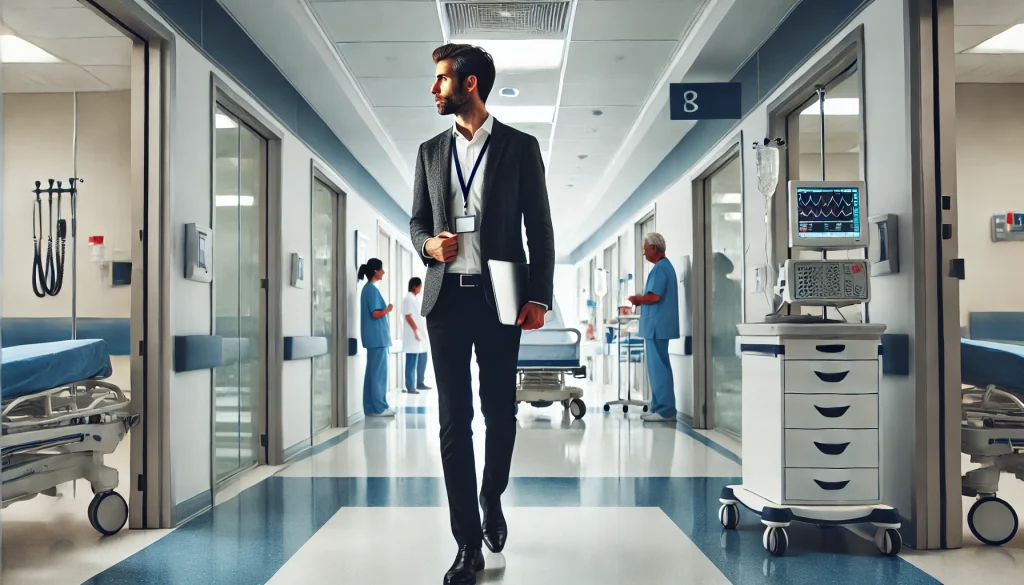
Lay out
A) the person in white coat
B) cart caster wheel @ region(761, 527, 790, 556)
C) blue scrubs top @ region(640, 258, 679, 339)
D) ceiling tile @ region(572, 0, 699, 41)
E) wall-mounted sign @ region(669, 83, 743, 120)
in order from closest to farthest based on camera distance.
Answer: cart caster wheel @ region(761, 527, 790, 556) < ceiling tile @ region(572, 0, 699, 41) < wall-mounted sign @ region(669, 83, 743, 120) < blue scrubs top @ region(640, 258, 679, 339) < the person in white coat

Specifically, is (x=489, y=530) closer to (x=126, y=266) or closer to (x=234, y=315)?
(x=234, y=315)

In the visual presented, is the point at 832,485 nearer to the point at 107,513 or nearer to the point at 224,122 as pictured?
the point at 107,513

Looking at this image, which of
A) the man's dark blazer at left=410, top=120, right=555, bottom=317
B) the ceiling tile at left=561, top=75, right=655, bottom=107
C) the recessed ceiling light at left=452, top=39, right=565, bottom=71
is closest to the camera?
the man's dark blazer at left=410, top=120, right=555, bottom=317

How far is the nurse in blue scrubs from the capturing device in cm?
812

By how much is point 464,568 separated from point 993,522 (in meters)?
2.20

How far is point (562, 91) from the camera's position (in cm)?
702

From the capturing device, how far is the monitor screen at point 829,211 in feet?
10.8

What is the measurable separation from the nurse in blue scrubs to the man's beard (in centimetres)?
554

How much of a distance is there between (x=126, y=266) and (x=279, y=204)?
1.14 meters

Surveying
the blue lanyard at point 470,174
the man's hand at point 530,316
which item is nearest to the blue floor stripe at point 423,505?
the man's hand at point 530,316

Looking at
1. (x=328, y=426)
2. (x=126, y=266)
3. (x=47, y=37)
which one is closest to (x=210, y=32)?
(x=47, y=37)

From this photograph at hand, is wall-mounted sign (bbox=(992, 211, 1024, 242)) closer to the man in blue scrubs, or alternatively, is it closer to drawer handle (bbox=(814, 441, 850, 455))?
the man in blue scrubs

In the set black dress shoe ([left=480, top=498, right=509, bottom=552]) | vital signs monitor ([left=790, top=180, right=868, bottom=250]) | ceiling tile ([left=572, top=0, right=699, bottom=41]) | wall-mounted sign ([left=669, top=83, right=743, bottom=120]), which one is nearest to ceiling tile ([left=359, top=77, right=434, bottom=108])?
ceiling tile ([left=572, top=0, right=699, bottom=41])

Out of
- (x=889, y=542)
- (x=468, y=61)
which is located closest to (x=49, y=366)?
(x=468, y=61)
